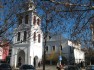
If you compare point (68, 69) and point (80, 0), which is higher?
point (80, 0)

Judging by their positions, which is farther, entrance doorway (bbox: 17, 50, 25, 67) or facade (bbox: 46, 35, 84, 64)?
facade (bbox: 46, 35, 84, 64)

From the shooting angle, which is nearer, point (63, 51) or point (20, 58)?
point (20, 58)

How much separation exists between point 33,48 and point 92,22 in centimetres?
5165

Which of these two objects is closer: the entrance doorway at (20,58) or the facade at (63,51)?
the entrance doorway at (20,58)

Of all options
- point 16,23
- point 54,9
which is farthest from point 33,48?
point 54,9

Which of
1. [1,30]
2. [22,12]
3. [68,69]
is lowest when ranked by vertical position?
[68,69]

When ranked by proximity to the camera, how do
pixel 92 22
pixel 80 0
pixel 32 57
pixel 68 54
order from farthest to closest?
pixel 68 54 → pixel 32 57 → pixel 92 22 → pixel 80 0

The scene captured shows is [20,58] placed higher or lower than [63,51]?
lower

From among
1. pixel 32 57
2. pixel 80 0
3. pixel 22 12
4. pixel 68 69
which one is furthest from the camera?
pixel 32 57

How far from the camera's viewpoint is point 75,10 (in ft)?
49.0

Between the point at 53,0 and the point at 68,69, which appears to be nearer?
the point at 53,0

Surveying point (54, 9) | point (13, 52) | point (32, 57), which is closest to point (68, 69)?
point (54, 9)

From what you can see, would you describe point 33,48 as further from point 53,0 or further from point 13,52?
point 53,0

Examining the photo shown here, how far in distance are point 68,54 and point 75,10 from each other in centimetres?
5981
